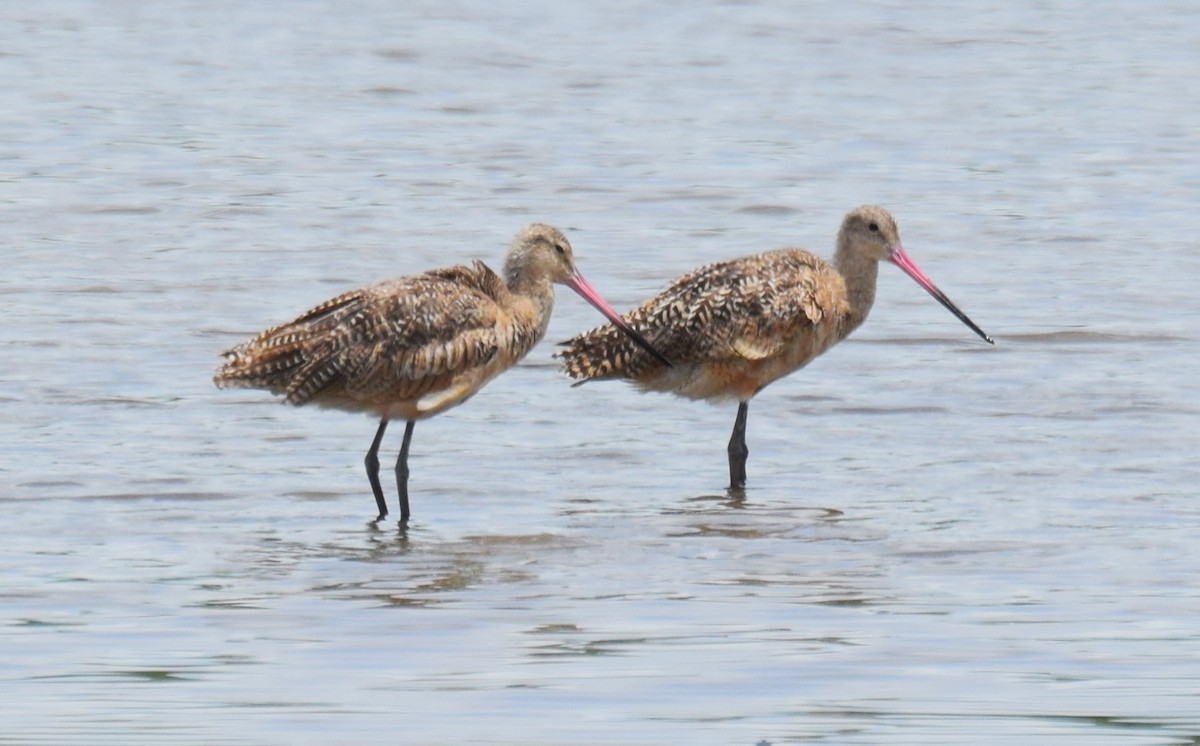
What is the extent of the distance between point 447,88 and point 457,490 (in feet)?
37.2

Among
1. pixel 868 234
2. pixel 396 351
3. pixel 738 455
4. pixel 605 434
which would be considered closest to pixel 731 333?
pixel 738 455

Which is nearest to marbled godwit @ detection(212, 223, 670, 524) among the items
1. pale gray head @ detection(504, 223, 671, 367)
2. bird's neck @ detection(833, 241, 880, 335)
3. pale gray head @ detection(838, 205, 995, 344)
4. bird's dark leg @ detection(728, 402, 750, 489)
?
pale gray head @ detection(504, 223, 671, 367)

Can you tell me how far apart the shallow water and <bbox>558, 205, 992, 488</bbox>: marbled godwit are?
31cm

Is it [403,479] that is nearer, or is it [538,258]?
[403,479]

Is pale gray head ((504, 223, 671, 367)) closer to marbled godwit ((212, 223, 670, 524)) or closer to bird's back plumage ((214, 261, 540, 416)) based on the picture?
marbled godwit ((212, 223, 670, 524))

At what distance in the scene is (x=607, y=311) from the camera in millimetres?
8828

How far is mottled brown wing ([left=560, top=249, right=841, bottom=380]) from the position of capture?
897cm

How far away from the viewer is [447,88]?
64.3 feet

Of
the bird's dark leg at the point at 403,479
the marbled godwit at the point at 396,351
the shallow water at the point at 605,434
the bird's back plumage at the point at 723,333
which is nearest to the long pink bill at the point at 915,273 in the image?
the shallow water at the point at 605,434

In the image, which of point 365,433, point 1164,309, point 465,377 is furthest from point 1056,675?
point 1164,309

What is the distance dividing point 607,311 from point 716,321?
0.40 m

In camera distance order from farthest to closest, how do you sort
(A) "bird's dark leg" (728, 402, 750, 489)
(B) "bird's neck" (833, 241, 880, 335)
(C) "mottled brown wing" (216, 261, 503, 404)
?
1. (B) "bird's neck" (833, 241, 880, 335)
2. (A) "bird's dark leg" (728, 402, 750, 489)
3. (C) "mottled brown wing" (216, 261, 503, 404)

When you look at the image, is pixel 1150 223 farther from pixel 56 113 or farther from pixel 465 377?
pixel 56 113

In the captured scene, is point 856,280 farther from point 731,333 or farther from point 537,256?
point 537,256
